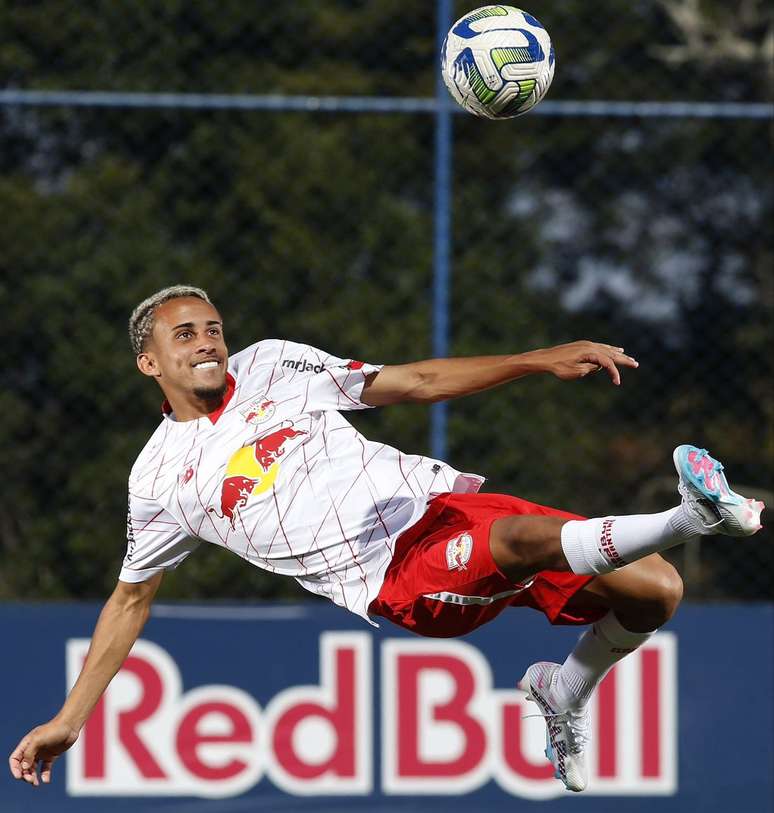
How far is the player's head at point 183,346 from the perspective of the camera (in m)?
5.90

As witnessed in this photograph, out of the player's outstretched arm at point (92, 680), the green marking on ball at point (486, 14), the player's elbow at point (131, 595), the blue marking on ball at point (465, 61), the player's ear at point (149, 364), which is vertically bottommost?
the player's outstretched arm at point (92, 680)

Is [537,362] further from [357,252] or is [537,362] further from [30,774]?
[357,252]

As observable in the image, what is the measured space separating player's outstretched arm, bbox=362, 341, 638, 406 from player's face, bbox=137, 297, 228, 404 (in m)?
0.59

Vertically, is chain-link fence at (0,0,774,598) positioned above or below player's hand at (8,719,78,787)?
above

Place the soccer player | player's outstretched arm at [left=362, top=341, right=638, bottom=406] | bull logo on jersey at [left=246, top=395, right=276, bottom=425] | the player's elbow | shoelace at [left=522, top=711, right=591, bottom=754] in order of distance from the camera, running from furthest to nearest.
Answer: shoelace at [left=522, top=711, right=591, bottom=754]
the player's elbow
bull logo on jersey at [left=246, top=395, right=276, bottom=425]
the soccer player
player's outstretched arm at [left=362, top=341, right=638, bottom=406]

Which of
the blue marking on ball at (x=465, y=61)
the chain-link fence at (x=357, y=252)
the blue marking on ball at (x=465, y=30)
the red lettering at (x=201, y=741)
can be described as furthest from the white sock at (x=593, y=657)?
the chain-link fence at (x=357, y=252)

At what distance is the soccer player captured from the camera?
5598 millimetres

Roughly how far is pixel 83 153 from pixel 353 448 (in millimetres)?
6684

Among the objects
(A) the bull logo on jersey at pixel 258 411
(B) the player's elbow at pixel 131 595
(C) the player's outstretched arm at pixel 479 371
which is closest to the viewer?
(C) the player's outstretched arm at pixel 479 371

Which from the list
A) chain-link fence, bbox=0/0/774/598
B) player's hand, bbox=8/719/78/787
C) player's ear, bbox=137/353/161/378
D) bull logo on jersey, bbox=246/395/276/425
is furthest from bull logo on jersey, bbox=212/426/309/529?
chain-link fence, bbox=0/0/774/598

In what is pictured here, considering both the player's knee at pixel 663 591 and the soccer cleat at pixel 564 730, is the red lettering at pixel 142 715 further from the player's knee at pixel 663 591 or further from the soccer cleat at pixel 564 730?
the player's knee at pixel 663 591

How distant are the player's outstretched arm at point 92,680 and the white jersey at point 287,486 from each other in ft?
0.33

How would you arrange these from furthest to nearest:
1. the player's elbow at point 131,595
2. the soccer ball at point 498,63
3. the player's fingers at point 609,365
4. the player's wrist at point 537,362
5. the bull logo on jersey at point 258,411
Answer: the player's elbow at point 131,595 → the soccer ball at point 498,63 → the bull logo on jersey at point 258,411 → the player's wrist at point 537,362 → the player's fingers at point 609,365

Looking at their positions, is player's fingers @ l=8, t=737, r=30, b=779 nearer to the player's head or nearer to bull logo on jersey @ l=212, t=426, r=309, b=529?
bull logo on jersey @ l=212, t=426, r=309, b=529
